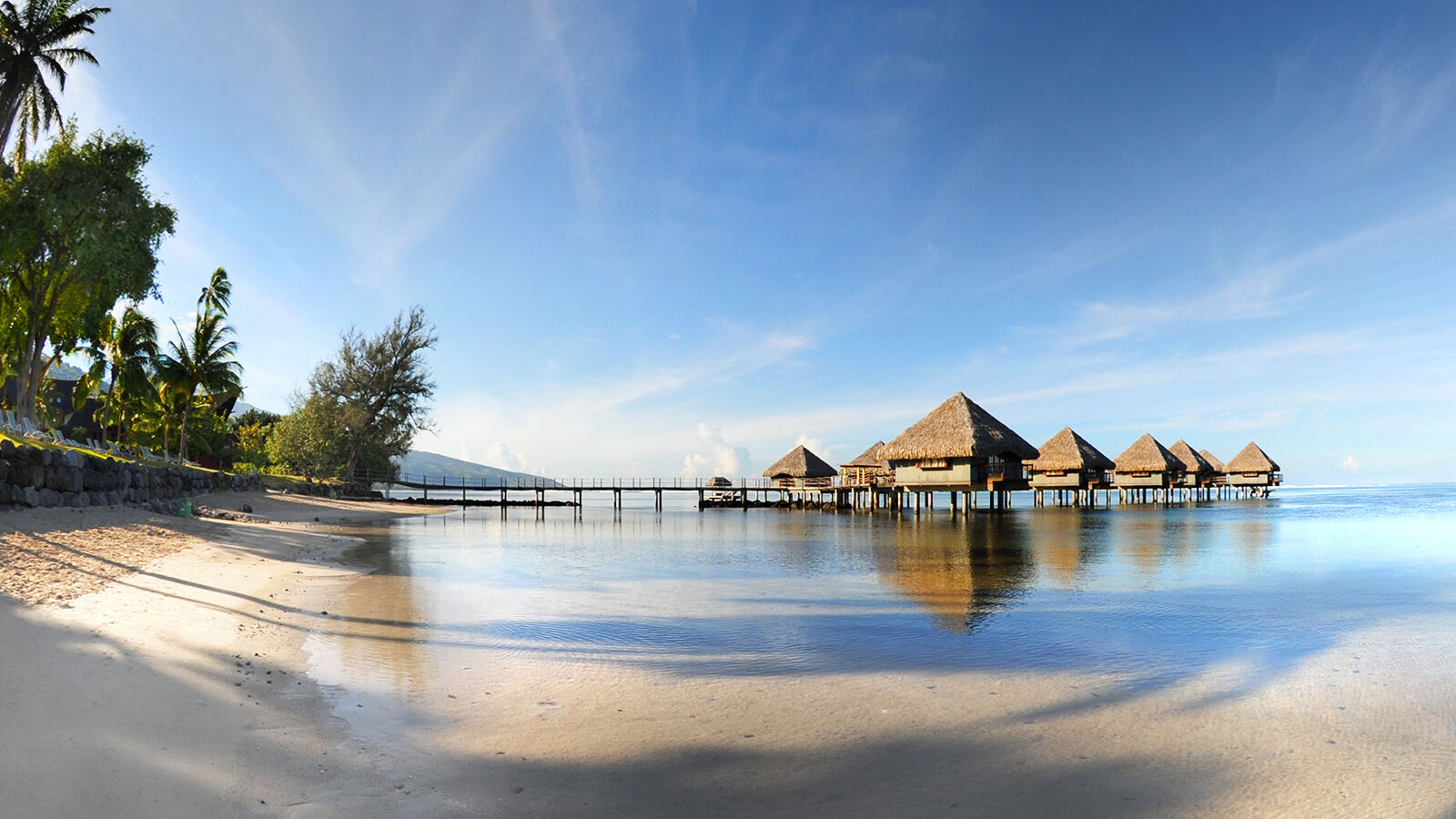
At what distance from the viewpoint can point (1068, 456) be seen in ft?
169

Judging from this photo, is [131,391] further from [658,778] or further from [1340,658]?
[1340,658]

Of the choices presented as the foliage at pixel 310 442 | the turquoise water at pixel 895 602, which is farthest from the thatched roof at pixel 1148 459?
the foliage at pixel 310 442

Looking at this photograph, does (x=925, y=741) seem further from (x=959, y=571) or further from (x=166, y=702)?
(x=959, y=571)

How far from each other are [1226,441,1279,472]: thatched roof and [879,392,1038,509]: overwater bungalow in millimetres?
39034

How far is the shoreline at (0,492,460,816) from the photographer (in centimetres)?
379

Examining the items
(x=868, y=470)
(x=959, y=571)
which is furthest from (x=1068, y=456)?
(x=959, y=571)

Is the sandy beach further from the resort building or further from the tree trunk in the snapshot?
the resort building

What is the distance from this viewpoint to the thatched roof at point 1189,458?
212 feet

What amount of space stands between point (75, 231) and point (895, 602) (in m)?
24.2

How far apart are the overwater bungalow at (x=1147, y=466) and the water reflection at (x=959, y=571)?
3627 centimetres

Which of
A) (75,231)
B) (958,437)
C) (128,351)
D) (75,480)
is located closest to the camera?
(75,480)

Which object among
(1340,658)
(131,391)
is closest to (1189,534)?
(1340,658)

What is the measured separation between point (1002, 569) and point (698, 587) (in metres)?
7.21

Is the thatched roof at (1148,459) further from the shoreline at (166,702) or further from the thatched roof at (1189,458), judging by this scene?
the shoreline at (166,702)
